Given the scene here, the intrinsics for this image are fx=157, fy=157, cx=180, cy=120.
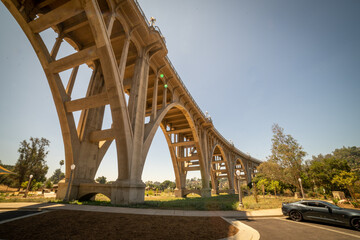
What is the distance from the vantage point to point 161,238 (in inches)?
186

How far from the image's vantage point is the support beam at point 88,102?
12.3 meters

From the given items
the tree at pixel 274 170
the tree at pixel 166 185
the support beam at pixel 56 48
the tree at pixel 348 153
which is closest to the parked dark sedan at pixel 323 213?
the support beam at pixel 56 48

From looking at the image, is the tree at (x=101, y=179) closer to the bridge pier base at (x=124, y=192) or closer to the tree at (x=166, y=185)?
the tree at (x=166, y=185)

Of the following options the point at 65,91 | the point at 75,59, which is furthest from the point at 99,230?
the point at 65,91

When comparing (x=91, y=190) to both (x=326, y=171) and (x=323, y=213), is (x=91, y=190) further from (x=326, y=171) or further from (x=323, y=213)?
(x=326, y=171)

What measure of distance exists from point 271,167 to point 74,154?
30.5 m

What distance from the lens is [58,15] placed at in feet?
35.1

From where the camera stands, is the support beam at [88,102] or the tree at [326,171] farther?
the tree at [326,171]

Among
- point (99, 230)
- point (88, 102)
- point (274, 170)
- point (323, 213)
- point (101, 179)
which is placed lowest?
point (99, 230)

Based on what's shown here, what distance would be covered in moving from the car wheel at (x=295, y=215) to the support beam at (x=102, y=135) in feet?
43.9

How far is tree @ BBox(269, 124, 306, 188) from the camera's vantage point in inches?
1046

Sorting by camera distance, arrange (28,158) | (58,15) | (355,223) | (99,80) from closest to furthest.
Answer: (355,223)
(58,15)
(99,80)
(28,158)

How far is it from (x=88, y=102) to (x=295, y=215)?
1572 cm

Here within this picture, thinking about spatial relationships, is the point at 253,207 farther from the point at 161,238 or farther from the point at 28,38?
the point at 28,38
